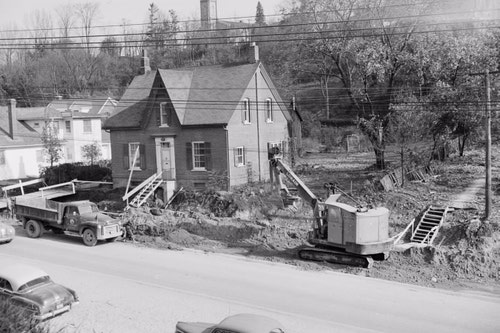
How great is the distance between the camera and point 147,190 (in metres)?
32.2

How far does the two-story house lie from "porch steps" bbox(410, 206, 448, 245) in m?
12.9

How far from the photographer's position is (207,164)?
32.1 meters

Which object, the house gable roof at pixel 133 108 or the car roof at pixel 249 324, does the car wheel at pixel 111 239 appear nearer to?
the house gable roof at pixel 133 108

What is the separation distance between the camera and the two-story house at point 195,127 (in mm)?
31797

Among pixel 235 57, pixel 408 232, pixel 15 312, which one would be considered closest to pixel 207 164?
pixel 408 232

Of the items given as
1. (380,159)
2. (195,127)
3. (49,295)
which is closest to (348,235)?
(49,295)

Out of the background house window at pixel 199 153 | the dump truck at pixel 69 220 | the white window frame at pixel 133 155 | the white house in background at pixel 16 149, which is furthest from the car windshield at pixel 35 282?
the white house in background at pixel 16 149

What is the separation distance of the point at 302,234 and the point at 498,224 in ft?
26.4

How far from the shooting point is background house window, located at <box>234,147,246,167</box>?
3234 cm

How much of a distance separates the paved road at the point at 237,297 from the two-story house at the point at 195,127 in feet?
38.6

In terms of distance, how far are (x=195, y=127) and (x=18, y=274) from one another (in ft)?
60.2

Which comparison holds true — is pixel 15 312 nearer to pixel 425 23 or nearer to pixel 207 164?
pixel 207 164

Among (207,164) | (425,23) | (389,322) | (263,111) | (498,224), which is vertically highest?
(425,23)

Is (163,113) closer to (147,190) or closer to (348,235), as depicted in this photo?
(147,190)
